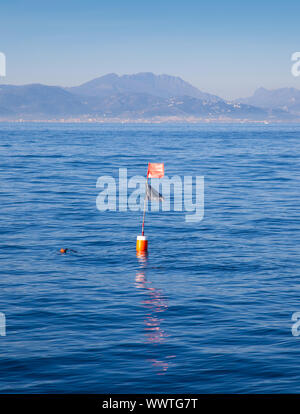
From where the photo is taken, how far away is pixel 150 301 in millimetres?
20266

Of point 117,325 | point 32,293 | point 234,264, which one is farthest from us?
point 234,264

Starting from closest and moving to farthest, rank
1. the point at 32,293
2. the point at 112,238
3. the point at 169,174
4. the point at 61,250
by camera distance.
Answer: the point at 32,293 → the point at 61,250 → the point at 112,238 → the point at 169,174

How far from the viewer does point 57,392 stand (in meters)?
13.3

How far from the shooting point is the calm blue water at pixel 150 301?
14.3 metres

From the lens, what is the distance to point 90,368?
1459cm

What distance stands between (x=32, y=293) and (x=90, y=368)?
723 cm

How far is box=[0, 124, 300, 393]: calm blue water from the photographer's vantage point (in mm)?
14320
